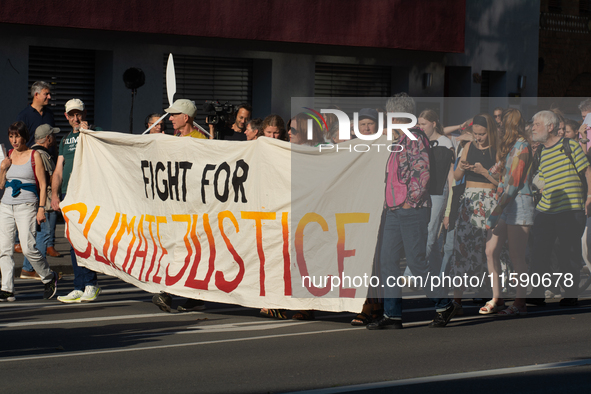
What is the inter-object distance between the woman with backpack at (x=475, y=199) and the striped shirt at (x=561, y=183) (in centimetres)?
102

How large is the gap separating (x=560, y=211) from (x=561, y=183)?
30cm

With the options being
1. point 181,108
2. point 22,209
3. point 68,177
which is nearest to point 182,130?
point 181,108

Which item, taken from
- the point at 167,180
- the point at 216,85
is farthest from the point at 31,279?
the point at 216,85

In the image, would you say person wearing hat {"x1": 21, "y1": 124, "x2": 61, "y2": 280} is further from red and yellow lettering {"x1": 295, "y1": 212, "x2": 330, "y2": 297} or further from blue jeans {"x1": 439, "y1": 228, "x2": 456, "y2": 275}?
blue jeans {"x1": 439, "y1": 228, "x2": 456, "y2": 275}

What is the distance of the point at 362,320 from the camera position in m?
8.88

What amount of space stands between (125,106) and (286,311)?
36.6 feet

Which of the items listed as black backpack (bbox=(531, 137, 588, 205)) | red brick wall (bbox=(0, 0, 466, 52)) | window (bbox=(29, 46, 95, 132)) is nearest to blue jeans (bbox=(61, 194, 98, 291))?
black backpack (bbox=(531, 137, 588, 205))

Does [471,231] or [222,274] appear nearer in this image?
[222,274]

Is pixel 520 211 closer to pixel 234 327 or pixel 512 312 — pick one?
pixel 512 312

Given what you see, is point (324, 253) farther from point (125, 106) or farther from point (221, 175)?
point (125, 106)

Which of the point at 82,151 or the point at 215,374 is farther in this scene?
the point at 82,151

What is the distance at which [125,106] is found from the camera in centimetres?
1980

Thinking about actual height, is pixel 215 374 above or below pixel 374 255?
below

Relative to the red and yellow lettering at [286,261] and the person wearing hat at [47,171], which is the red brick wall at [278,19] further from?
the red and yellow lettering at [286,261]
